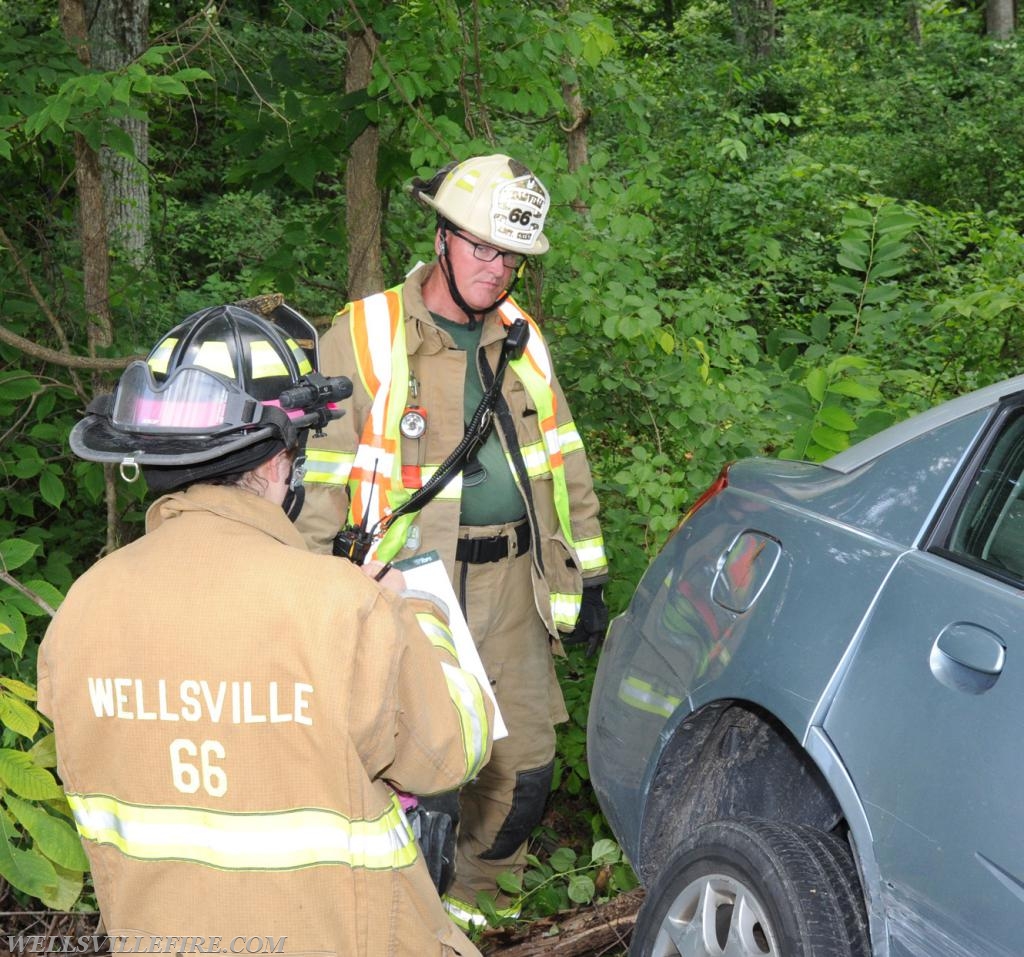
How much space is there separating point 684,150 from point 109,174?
534 cm

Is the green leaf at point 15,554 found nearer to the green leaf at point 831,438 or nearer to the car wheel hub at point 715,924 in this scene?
the car wheel hub at point 715,924

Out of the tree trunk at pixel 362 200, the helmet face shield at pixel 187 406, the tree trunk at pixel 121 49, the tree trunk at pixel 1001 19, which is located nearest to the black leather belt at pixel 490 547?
the helmet face shield at pixel 187 406

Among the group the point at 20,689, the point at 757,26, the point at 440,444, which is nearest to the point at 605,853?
the point at 440,444

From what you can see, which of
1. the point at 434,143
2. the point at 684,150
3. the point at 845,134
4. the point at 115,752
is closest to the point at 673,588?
the point at 115,752

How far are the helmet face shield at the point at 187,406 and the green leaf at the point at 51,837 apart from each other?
1012 mm

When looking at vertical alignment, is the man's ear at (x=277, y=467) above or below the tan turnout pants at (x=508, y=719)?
above

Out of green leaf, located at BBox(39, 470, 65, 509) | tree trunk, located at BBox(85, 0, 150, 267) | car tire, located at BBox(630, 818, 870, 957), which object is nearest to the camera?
car tire, located at BBox(630, 818, 870, 957)

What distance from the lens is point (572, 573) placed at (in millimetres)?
3566

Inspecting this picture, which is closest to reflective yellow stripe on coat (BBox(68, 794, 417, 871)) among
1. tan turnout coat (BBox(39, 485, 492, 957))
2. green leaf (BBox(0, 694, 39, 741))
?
tan turnout coat (BBox(39, 485, 492, 957))

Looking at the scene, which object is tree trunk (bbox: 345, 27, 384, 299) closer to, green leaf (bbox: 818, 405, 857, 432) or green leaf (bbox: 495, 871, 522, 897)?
green leaf (bbox: 818, 405, 857, 432)

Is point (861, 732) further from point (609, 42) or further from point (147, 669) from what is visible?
point (609, 42)

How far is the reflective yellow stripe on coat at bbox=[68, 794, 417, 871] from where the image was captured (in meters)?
1.64

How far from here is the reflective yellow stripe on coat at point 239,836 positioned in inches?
64.7

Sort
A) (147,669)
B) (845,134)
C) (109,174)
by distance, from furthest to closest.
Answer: (845,134) → (109,174) → (147,669)
